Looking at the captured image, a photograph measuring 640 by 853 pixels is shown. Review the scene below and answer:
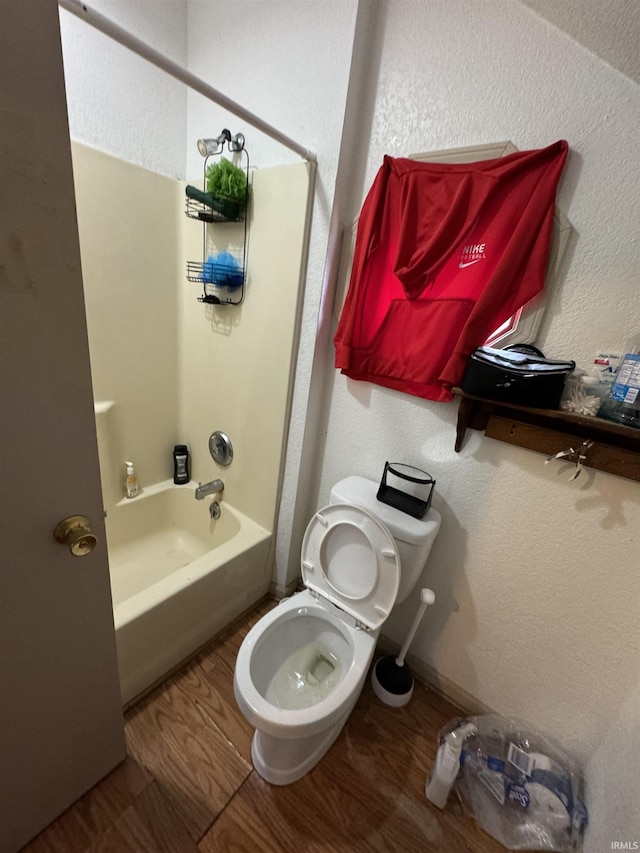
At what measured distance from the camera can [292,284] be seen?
1197mm

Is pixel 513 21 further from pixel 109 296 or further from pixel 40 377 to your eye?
pixel 109 296

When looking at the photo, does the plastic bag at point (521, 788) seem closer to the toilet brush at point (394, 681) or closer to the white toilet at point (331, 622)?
the toilet brush at point (394, 681)

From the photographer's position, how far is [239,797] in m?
0.99

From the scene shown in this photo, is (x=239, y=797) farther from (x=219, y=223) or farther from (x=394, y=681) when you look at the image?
(x=219, y=223)

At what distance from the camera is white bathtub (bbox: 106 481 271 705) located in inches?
43.6

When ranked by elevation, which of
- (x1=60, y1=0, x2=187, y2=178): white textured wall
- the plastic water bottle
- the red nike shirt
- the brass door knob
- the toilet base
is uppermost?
(x1=60, y1=0, x2=187, y2=178): white textured wall

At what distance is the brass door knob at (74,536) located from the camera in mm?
635

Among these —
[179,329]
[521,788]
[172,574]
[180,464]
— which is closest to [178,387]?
[179,329]

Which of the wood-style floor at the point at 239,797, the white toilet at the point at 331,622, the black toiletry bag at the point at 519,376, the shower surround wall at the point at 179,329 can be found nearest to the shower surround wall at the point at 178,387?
the shower surround wall at the point at 179,329

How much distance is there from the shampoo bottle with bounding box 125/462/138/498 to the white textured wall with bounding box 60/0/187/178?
128 centimetres

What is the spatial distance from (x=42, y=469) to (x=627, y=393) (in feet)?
3.90

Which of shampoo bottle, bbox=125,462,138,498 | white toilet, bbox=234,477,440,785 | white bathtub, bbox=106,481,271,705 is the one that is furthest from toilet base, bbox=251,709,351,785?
shampoo bottle, bbox=125,462,138,498

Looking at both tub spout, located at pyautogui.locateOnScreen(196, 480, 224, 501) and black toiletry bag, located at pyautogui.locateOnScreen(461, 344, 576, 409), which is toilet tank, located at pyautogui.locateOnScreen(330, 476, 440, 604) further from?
Answer: tub spout, located at pyautogui.locateOnScreen(196, 480, 224, 501)

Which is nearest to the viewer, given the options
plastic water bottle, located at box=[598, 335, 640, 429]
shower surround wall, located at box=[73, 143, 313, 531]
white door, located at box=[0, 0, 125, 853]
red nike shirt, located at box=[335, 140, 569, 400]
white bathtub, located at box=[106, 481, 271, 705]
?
white door, located at box=[0, 0, 125, 853]
